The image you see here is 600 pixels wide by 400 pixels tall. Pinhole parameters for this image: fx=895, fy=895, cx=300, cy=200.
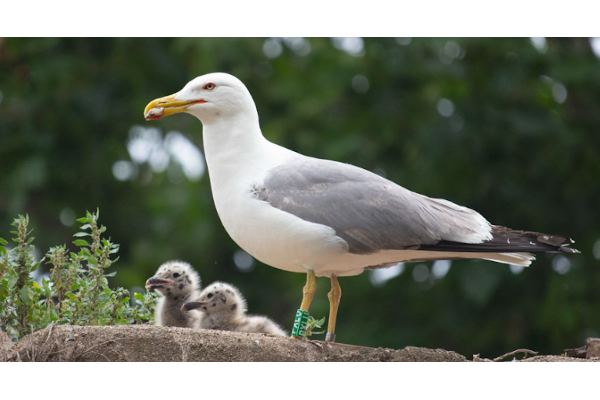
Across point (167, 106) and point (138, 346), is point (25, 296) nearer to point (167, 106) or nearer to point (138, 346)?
point (138, 346)

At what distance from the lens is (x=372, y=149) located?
12.5m

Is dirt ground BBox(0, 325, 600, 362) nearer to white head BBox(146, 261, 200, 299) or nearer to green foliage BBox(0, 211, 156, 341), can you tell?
green foliage BBox(0, 211, 156, 341)

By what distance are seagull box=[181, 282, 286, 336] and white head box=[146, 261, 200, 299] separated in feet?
0.74

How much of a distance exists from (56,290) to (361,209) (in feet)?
5.94

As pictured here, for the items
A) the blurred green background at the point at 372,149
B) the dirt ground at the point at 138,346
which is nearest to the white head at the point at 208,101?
the dirt ground at the point at 138,346

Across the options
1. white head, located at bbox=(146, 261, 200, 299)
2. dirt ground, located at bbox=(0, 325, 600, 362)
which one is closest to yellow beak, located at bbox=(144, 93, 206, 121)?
white head, located at bbox=(146, 261, 200, 299)

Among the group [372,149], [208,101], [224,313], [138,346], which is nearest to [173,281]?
[224,313]

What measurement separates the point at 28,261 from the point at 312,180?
1.70 m

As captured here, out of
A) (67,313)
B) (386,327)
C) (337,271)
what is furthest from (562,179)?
(67,313)

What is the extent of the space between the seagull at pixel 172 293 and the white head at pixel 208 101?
109 cm

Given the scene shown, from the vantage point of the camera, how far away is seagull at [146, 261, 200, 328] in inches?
234

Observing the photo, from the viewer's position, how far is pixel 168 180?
16125mm

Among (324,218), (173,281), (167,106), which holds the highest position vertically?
(167,106)

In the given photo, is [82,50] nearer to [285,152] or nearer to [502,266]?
[502,266]
